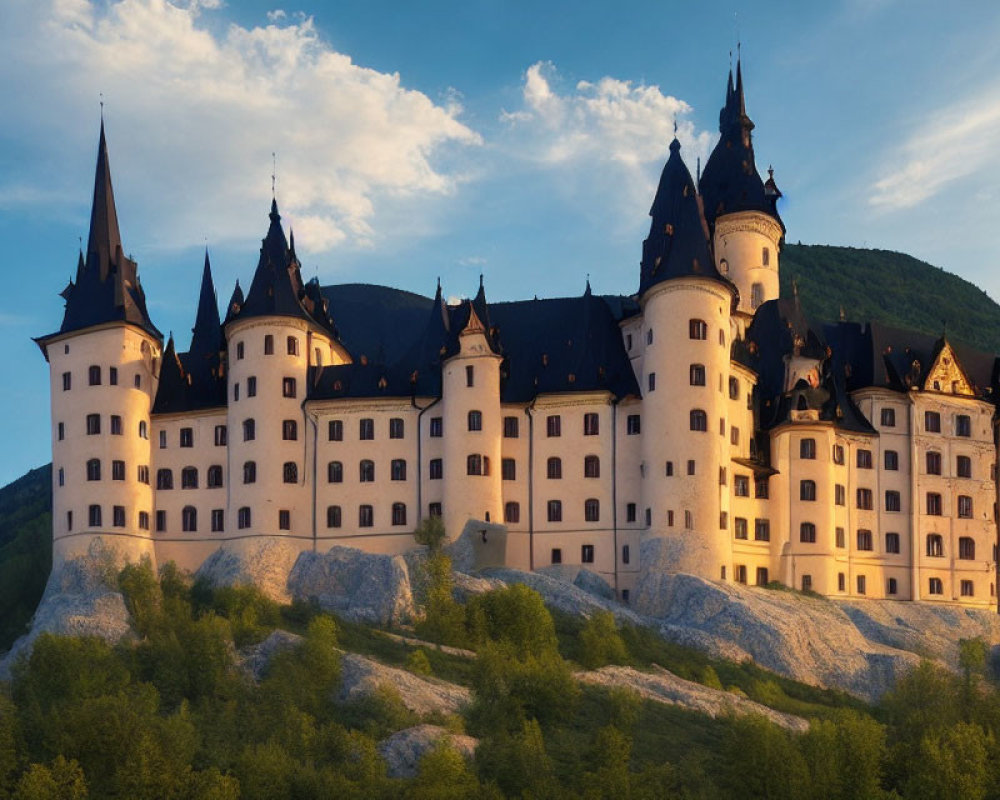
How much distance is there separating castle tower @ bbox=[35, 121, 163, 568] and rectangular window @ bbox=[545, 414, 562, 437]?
2056cm

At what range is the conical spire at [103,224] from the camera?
98.4 meters

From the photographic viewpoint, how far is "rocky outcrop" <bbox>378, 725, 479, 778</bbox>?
68188mm

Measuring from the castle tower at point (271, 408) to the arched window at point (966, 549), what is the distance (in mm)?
34029

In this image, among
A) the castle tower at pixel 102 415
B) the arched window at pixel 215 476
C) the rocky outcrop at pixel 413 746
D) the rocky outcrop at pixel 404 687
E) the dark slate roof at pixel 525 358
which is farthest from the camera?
the arched window at pixel 215 476

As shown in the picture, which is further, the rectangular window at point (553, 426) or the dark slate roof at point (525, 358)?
the dark slate roof at point (525, 358)

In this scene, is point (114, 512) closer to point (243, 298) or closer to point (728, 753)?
point (243, 298)

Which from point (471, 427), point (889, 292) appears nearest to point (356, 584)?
point (471, 427)

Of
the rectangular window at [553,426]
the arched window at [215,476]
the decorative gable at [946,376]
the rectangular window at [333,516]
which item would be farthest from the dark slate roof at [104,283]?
the decorative gable at [946,376]

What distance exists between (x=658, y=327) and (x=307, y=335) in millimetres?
18134

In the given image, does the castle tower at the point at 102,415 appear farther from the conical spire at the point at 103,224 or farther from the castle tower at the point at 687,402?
the castle tower at the point at 687,402

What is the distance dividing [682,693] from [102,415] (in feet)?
112

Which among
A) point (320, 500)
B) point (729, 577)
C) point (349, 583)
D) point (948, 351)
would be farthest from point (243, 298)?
point (948, 351)

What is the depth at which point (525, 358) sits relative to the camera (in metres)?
97.0

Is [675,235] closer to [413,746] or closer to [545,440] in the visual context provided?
[545,440]
